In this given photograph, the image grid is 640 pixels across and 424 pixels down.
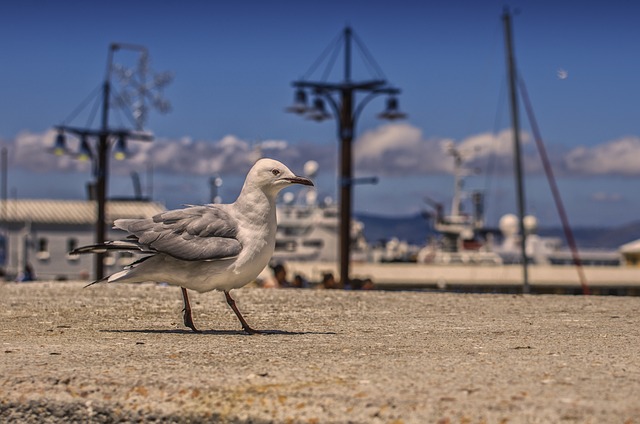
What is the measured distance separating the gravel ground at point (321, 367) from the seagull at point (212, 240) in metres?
0.52

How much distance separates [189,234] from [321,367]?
7.43ft

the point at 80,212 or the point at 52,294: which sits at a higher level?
the point at 80,212

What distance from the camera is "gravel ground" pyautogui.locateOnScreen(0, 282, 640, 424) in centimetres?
521

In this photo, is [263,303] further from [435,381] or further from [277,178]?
[435,381]

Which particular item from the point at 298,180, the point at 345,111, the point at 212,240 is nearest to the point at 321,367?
the point at 212,240

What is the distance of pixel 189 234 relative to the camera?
8125mm

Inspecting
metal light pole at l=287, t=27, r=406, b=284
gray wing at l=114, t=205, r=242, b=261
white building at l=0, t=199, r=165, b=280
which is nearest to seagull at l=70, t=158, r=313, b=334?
gray wing at l=114, t=205, r=242, b=261

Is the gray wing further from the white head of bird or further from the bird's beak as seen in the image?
the bird's beak

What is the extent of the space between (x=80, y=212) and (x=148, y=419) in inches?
2535

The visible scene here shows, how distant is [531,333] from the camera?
28.5 ft

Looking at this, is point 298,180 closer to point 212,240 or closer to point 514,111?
point 212,240

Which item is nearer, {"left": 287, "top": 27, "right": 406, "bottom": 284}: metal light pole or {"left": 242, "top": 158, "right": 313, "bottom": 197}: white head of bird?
{"left": 242, "top": 158, "right": 313, "bottom": 197}: white head of bird

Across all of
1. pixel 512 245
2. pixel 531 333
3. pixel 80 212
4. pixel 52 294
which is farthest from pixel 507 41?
pixel 512 245

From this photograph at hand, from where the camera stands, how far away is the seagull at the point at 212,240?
8.03 metres
